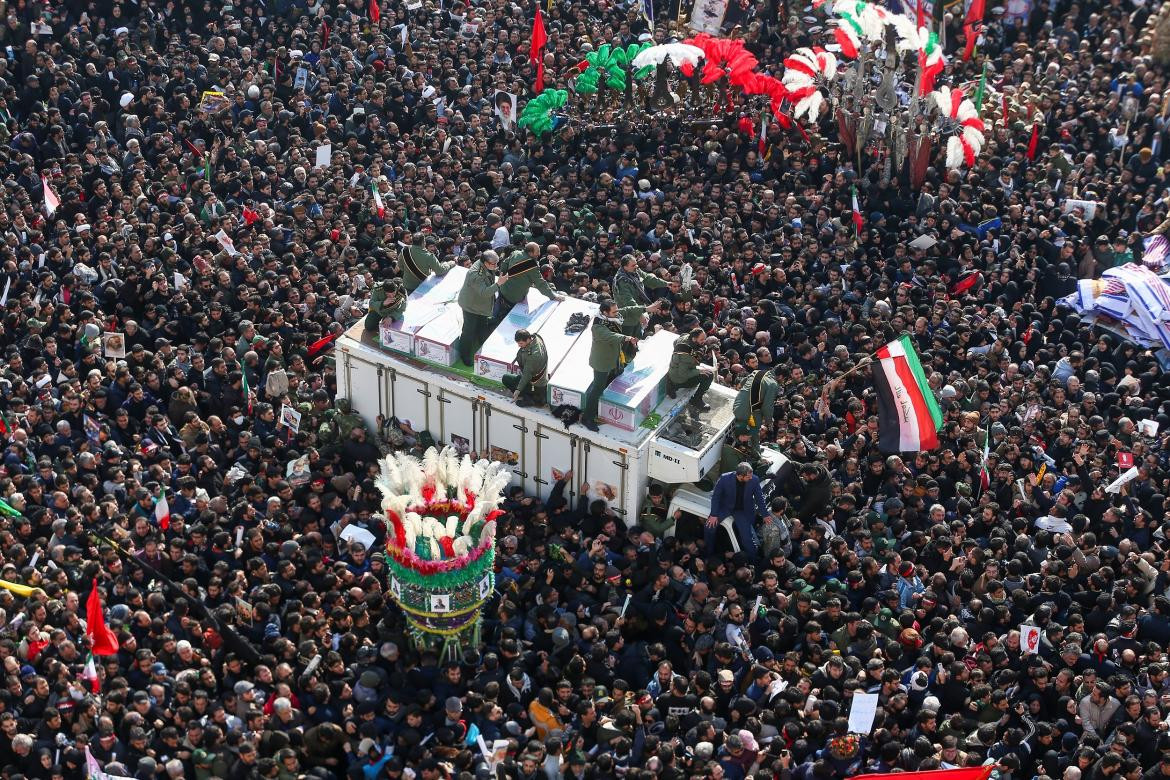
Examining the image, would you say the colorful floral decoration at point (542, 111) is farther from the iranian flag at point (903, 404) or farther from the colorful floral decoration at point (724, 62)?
the iranian flag at point (903, 404)

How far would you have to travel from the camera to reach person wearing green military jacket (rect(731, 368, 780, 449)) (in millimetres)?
19469

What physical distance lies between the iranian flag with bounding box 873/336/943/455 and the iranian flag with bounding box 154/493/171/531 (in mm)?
8691

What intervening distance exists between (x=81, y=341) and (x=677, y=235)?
29.1 feet

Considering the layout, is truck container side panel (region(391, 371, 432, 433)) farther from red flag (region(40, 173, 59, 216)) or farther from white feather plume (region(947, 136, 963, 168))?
white feather plume (region(947, 136, 963, 168))

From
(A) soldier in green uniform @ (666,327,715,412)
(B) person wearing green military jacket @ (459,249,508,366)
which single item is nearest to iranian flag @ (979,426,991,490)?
(A) soldier in green uniform @ (666,327,715,412)

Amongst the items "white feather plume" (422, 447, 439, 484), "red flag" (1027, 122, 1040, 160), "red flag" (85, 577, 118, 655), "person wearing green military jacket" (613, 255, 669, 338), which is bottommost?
"red flag" (85, 577, 118, 655)

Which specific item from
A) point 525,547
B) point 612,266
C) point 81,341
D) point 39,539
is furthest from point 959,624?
point 81,341

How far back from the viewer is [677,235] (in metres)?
24.7

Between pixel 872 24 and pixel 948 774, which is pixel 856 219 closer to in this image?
pixel 872 24

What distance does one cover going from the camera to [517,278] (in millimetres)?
20828

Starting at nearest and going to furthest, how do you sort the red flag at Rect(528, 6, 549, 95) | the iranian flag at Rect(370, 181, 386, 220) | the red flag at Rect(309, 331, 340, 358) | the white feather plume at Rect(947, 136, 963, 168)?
the red flag at Rect(309, 331, 340, 358) → the iranian flag at Rect(370, 181, 386, 220) → the white feather plume at Rect(947, 136, 963, 168) → the red flag at Rect(528, 6, 549, 95)

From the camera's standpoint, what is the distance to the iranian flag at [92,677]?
16.2 metres

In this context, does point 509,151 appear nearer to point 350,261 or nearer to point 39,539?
point 350,261

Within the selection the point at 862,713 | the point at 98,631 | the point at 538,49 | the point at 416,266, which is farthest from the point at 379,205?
the point at 862,713
